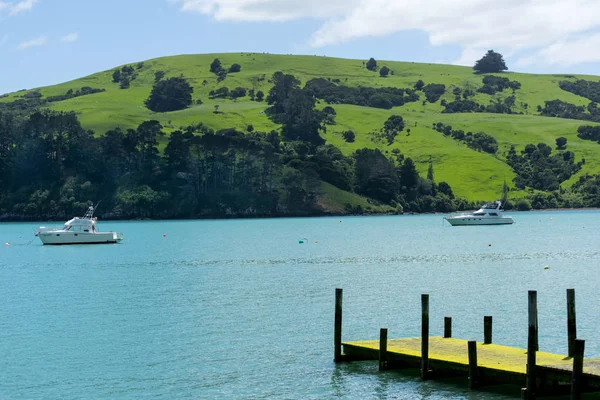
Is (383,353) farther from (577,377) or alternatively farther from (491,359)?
(577,377)

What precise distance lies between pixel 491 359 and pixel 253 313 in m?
23.4

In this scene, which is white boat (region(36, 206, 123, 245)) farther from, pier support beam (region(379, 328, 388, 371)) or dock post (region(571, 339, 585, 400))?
dock post (region(571, 339, 585, 400))

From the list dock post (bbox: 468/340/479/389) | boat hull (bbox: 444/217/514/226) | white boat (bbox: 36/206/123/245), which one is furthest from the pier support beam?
boat hull (bbox: 444/217/514/226)

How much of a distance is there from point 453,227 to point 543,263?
93852 mm

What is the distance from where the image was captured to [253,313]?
188 feet

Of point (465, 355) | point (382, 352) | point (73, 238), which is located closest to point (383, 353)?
point (382, 352)

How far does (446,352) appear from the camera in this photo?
3838cm

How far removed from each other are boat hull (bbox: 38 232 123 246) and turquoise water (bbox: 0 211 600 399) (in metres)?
19.7

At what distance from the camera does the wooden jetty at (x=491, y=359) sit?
3194cm

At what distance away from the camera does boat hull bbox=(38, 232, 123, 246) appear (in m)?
A: 140

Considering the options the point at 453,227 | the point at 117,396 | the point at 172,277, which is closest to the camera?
the point at 117,396

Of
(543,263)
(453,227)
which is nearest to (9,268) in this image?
(543,263)

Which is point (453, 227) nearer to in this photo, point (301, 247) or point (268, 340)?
point (301, 247)

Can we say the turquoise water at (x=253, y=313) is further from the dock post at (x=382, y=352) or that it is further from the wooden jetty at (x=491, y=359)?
the wooden jetty at (x=491, y=359)
